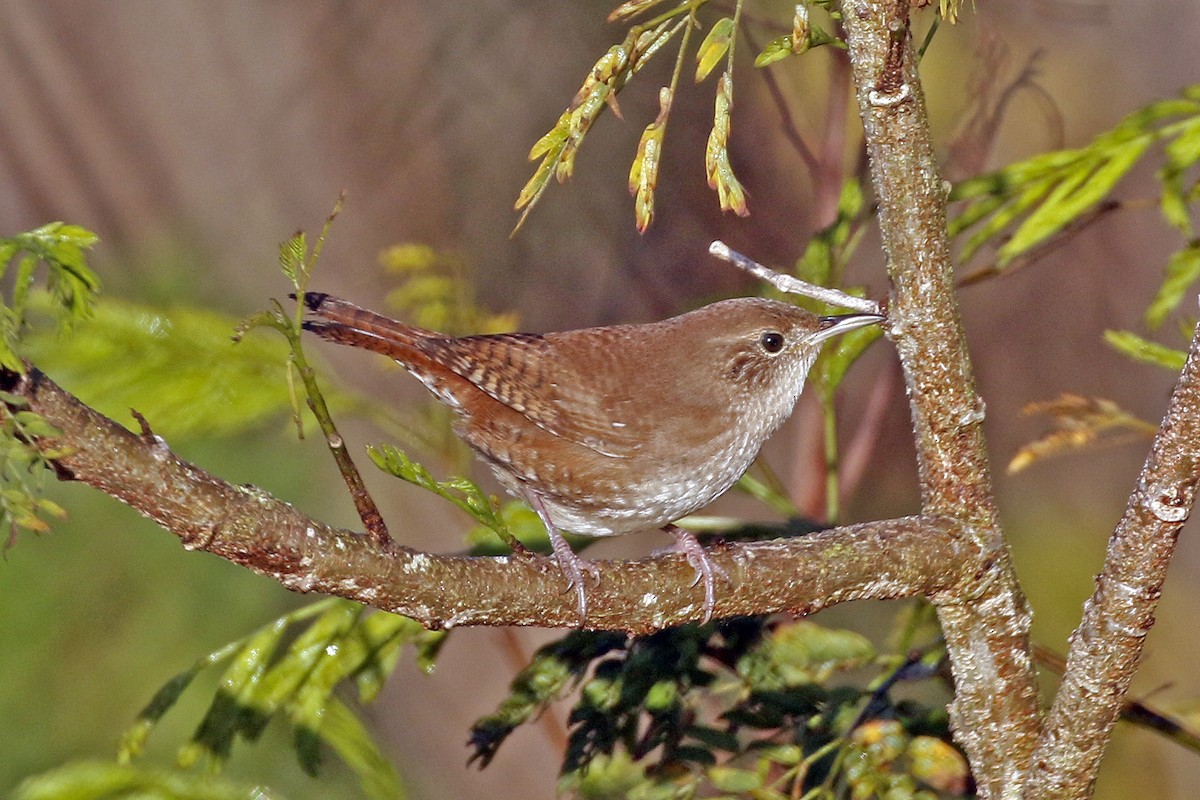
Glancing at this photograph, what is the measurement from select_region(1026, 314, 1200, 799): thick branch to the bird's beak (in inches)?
33.0

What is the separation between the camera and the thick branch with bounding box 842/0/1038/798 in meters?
1.26

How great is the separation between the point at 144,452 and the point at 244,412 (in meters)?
0.92

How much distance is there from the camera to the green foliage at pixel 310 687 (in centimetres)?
175

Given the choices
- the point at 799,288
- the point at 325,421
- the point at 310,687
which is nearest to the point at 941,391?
the point at 799,288

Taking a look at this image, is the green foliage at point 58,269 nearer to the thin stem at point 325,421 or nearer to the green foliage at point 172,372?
the thin stem at point 325,421

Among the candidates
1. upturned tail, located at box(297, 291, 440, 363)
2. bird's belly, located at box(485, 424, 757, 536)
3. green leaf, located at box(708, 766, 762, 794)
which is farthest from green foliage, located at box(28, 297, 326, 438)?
green leaf, located at box(708, 766, 762, 794)

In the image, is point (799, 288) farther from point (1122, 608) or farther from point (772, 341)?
point (772, 341)

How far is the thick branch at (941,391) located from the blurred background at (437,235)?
208 cm

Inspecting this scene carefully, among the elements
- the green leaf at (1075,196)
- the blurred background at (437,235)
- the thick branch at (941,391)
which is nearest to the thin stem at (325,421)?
the thick branch at (941,391)

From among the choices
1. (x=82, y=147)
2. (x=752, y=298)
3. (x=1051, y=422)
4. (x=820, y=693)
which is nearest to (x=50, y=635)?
(x=82, y=147)

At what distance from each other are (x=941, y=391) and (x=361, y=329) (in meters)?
1.00

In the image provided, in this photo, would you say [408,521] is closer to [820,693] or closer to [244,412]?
[244,412]

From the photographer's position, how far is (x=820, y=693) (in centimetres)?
175

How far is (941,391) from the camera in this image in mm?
1391
